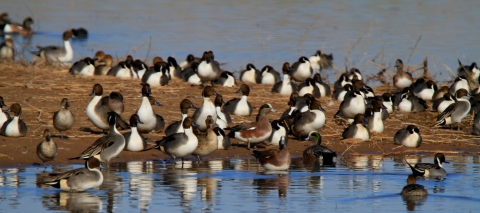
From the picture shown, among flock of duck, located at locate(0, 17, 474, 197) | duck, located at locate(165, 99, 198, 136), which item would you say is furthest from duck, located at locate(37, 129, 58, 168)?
duck, located at locate(165, 99, 198, 136)

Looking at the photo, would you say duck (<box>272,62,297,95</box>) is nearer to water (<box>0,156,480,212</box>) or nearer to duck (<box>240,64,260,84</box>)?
duck (<box>240,64,260,84</box>)

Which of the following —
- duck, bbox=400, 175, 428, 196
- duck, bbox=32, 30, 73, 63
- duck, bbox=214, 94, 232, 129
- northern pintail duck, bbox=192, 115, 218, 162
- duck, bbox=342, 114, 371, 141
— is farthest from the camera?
duck, bbox=32, 30, 73, 63

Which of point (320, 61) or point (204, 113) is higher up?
point (320, 61)

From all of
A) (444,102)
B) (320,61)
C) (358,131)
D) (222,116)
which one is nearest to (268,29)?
(320,61)

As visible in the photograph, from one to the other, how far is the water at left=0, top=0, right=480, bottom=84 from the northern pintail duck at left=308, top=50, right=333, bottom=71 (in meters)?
0.49

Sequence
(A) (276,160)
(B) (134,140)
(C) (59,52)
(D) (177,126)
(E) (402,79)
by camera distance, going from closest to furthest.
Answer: (A) (276,160) → (B) (134,140) → (D) (177,126) → (E) (402,79) → (C) (59,52)

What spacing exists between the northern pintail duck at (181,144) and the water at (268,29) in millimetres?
10302

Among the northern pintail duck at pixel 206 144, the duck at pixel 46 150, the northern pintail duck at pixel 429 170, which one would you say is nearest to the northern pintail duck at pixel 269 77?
the northern pintail duck at pixel 206 144

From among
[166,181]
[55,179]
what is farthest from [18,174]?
[166,181]

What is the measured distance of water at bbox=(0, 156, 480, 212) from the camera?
8.55 meters

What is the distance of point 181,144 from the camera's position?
35.9 feet

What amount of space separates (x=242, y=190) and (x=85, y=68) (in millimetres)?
9975

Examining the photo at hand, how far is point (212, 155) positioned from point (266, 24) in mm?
20591

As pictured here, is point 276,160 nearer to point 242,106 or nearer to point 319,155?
point 319,155
